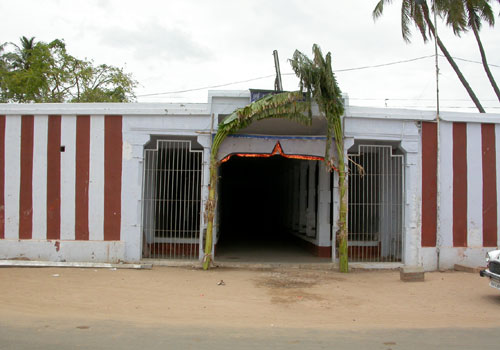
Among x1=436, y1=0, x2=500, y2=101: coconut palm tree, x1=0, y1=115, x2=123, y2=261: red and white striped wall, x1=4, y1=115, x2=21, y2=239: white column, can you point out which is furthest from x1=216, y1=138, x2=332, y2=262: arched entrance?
x1=436, y1=0, x2=500, y2=101: coconut palm tree

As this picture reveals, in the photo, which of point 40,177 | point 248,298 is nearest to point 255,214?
point 40,177

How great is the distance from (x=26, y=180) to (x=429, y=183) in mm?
10125

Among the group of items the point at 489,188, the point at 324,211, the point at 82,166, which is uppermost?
the point at 82,166

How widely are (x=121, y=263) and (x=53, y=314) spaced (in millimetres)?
4435

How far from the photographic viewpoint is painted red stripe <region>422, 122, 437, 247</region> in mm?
11227

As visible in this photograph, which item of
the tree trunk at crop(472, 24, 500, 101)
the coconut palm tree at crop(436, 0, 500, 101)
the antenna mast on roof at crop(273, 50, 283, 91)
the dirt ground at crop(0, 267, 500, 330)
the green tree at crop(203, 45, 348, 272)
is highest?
the coconut palm tree at crop(436, 0, 500, 101)

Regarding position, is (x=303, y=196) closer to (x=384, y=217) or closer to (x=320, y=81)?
(x=384, y=217)

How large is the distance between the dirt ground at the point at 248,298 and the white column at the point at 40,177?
48.1 inches

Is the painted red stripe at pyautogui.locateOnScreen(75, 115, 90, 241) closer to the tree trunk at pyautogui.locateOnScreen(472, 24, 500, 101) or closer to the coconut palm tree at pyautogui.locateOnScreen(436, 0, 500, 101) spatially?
the coconut palm tree at pyautogui.locateOnScreen(436, 0, 500, 101)

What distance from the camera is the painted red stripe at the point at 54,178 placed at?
428 inches

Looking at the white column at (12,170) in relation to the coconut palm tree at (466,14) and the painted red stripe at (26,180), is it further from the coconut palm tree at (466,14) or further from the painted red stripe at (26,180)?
the coconut palm tree at (466,14)

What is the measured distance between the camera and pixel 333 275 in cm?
1031

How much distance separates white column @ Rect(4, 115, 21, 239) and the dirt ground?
4.46ft

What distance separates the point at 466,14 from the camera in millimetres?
19188
